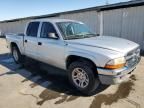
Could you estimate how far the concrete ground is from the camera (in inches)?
153

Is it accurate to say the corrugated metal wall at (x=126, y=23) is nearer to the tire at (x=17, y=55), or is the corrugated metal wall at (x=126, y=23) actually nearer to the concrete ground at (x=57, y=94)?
the concrete ground at (x=57, y=94)

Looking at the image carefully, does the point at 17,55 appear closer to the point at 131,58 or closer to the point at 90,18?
the point at 131,58

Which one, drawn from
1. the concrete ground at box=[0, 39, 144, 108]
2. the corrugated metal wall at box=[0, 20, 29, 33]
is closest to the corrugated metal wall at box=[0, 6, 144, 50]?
the concrete ground at box=[0, 39, 144, 108]

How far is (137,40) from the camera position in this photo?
33.3ft

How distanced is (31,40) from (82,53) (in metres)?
2.63

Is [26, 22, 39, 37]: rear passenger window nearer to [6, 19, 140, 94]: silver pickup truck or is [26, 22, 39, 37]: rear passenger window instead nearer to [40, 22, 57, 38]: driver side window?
[6, 19, 140, 94]: silver pickup truck

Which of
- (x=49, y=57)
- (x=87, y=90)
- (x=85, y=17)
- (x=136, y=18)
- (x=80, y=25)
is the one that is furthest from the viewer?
(x=85, y=17)

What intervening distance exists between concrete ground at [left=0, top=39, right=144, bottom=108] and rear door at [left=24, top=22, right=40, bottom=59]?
0.90 m

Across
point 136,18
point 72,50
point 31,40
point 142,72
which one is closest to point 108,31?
point 136,18

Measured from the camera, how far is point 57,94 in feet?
14.5

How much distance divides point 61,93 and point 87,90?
0.71 meters

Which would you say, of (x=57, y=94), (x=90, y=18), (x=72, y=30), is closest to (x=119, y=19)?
(x=90, y=18)

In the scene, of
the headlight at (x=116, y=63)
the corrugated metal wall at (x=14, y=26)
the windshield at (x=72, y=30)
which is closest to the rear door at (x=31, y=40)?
the windshield at (x=72, y=30)

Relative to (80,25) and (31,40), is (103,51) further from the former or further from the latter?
(31,40)
